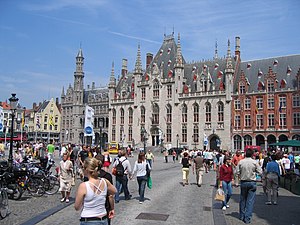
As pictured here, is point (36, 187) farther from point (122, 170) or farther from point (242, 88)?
point (242, 88)

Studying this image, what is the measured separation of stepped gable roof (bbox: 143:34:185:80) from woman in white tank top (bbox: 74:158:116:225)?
59967 mm

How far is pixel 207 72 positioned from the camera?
59.7m

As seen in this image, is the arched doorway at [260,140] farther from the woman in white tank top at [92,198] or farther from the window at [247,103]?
the woman in white tank top at [92,198]

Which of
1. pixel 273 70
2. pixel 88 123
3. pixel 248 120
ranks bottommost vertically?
pixel 88 123

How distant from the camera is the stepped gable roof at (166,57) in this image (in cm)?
6531

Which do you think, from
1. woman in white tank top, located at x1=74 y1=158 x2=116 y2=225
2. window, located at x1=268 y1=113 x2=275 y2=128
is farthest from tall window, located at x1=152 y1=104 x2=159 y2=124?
woman in white tank top, located at x1=74 y1=158 x2=116 y2=225

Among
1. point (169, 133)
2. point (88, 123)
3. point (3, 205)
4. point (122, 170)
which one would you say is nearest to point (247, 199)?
point (122, 170)

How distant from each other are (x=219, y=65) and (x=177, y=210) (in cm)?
5177

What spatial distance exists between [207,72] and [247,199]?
5150 cm

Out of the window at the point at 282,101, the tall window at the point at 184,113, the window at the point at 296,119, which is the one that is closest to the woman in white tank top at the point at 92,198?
the window at the point at 296,119

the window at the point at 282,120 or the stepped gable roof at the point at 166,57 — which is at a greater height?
the stepped gable roof at the point at 166,57

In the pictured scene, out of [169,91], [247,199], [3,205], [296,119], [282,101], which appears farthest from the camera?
[169,91]

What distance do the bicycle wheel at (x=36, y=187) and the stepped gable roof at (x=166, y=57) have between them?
172ft

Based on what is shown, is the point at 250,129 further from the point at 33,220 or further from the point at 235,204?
the point at 33,220
